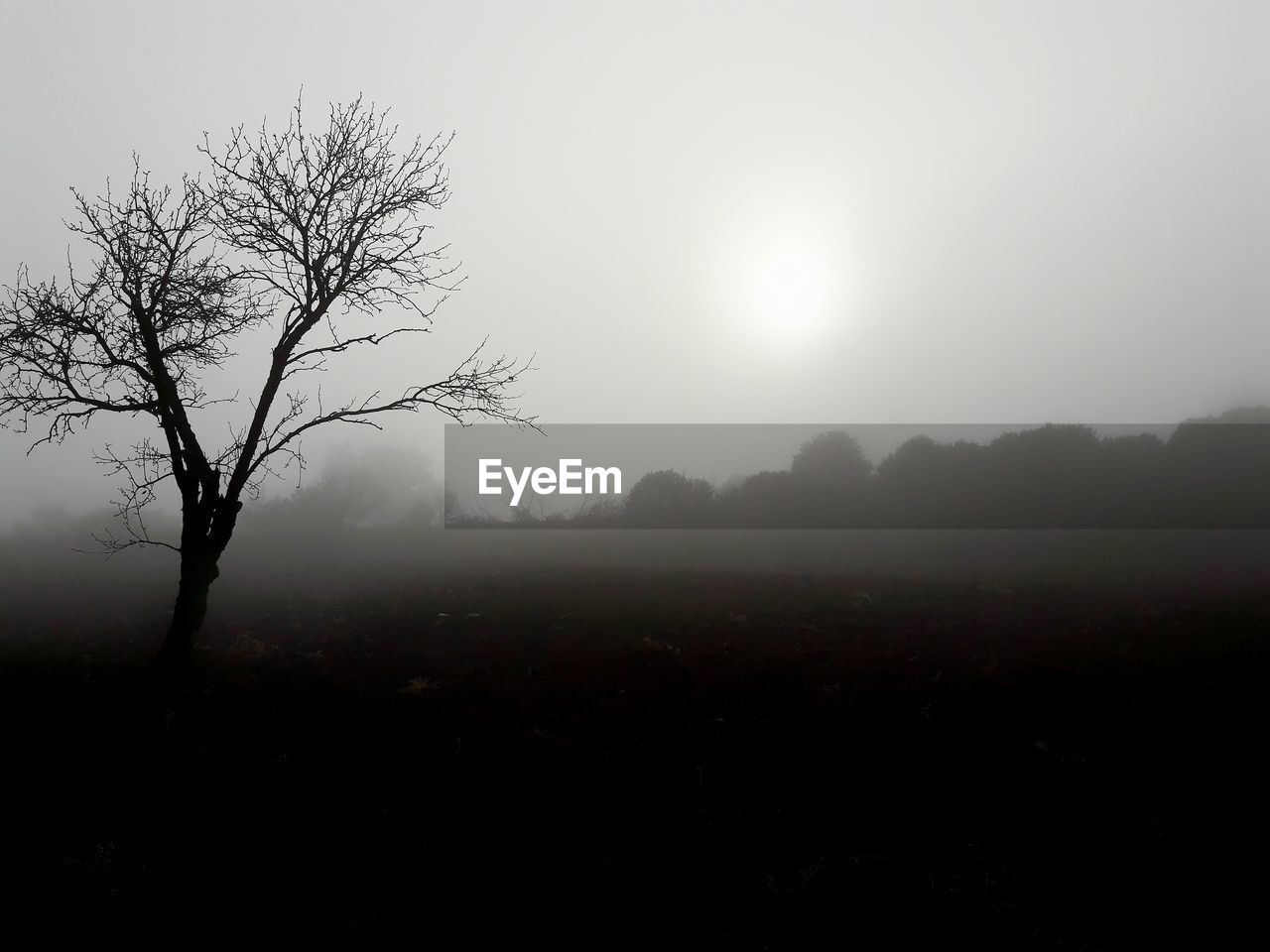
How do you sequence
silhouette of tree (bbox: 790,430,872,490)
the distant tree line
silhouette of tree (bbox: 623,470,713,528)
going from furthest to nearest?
silhouette of tree (bbox: 623,470,713,528) < silhouette of tree (bbox: 790,430,872,490) < the distant tree line

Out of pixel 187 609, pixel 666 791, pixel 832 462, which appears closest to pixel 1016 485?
pixel 832 462

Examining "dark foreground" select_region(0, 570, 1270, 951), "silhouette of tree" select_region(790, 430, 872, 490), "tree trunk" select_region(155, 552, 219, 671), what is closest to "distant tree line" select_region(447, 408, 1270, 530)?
"silhouette of tree" select_region(790, 430, 872, 490)

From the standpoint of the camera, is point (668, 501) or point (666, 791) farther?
point (668, 501)

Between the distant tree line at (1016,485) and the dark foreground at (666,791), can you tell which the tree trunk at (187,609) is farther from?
the distant tree line at (1016,485)

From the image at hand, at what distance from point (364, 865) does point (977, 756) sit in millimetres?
7552

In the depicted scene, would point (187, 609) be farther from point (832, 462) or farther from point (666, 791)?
point (832, 462)

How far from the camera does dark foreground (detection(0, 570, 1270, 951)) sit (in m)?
4.87

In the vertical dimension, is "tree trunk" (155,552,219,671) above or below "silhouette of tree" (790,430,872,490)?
below

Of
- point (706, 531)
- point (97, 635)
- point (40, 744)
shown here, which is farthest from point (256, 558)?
point (40, 744)

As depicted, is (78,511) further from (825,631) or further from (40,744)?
(825,631)

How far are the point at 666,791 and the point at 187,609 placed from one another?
9227 millimetres

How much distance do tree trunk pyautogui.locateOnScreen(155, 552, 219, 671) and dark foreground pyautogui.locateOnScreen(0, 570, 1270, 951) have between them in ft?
2.45

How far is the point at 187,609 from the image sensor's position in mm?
9695

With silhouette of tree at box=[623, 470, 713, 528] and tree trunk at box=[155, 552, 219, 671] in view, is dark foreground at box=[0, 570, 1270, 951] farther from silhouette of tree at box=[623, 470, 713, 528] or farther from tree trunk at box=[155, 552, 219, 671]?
silhouette of tree at box=[623, 470, 713, 528]
